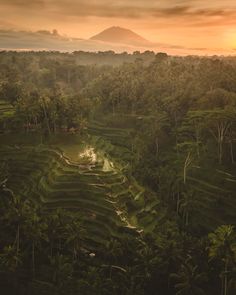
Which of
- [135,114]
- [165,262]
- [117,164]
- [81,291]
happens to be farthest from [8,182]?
[135,114]

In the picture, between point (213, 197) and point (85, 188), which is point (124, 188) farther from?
point (213, 197)

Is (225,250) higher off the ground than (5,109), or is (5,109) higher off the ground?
(5,109)

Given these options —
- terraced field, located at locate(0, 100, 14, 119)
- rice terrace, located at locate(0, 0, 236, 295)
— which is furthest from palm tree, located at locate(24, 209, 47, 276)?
terraced field, located at locate(0, 100, 14, 119)

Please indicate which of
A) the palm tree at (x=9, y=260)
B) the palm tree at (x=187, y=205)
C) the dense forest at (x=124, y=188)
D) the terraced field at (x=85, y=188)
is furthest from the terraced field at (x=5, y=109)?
the palm tree at (x=187, y=205)

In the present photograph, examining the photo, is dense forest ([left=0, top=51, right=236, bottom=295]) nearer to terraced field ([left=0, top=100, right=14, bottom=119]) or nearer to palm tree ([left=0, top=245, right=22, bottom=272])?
palm tree ([left=0, top=245, right=22, bottom=272])

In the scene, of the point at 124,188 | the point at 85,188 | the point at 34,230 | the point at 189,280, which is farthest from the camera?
the point at 124,188

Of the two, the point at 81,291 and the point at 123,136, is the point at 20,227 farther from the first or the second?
the point at 123,136

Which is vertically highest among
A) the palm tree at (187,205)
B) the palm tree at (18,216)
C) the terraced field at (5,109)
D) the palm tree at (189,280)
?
the terraced field at (5,109)

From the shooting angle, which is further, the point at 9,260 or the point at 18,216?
the point at 18,216

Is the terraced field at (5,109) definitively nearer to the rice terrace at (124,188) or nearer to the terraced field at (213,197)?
the rice terrace at (124,188)

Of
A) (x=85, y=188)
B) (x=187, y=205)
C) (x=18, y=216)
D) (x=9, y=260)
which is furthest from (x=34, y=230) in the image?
(x=187, y=205)
